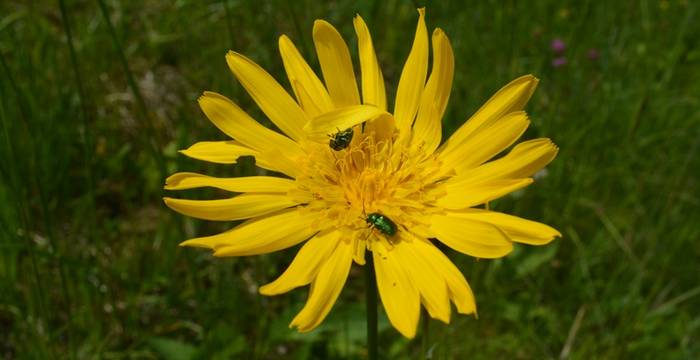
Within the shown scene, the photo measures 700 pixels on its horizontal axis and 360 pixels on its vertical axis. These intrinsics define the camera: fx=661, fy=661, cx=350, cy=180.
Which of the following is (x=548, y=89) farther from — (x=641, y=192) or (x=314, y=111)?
(x=314, y=111)

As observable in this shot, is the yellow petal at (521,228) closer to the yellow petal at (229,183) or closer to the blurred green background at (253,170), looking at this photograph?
the blurred green background at (253,170)

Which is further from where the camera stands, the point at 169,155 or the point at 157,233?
the point at 169,155

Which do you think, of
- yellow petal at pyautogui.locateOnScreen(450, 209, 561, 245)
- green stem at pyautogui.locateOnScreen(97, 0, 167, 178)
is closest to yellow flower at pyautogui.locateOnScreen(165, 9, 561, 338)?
yellow petal at pyautogui.locateOnScreen(450, 209, 561, 245)

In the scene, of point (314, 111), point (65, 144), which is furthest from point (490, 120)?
point (65, 144)

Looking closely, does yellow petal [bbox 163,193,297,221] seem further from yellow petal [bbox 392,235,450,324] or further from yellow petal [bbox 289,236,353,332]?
yellow petal [bbox 392,235,450,324]

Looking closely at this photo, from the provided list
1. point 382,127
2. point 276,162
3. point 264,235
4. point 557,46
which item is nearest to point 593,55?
point 557,46
